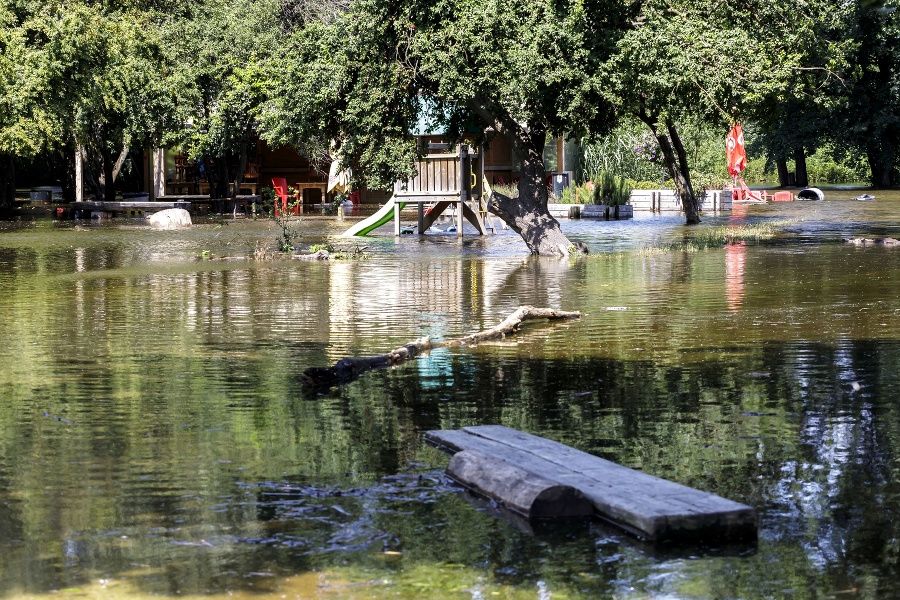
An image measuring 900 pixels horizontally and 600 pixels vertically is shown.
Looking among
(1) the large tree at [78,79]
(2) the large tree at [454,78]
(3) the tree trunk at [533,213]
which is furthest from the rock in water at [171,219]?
(3) the tree trunk at [533,213]

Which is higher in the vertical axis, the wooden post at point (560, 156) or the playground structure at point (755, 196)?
the wooden post at point (560, 156)

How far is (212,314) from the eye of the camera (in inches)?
529

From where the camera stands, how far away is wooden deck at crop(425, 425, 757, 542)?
17.6 ft

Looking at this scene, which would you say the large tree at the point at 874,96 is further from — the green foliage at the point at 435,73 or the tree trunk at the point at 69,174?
the green foliage at the point at 435,73

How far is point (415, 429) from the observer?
25.1 ft

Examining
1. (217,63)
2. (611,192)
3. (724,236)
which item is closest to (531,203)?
(724,236)

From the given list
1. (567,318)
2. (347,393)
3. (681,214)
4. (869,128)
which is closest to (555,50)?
(567,318)

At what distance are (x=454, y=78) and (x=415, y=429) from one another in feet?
40.6

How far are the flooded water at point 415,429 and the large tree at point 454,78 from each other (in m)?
4.07

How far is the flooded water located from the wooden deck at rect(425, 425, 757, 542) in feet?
0.37

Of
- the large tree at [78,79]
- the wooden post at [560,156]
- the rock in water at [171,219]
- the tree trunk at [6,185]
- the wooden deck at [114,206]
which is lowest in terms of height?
the rock in water at [171,219]

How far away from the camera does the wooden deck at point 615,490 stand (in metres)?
5.37

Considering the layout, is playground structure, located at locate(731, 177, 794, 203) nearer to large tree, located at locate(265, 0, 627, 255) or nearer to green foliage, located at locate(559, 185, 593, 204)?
green foliage, located at locate(559, 185, 593, 204)

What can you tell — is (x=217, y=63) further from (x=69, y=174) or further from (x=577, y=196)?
(x=577, y=196)
